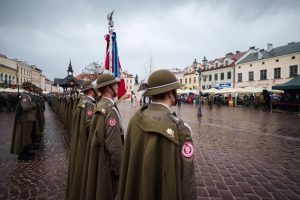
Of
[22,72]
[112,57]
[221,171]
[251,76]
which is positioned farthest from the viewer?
[22,72]

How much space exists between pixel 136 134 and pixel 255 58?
1708 inches

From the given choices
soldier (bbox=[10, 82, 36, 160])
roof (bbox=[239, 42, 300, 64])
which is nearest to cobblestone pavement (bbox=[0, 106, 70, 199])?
soldier (bbox=[10, 82, 36, 160])

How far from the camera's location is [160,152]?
68.9 inches

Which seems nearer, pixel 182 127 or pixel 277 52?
pixel 182 127

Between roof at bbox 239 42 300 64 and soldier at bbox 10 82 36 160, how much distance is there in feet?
123

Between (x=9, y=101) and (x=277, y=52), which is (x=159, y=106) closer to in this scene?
(x=9, y=101)

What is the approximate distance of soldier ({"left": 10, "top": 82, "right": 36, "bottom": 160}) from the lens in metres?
5.31

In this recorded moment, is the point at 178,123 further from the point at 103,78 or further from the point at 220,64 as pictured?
the point at 220,64

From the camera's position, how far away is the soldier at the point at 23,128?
5312mm

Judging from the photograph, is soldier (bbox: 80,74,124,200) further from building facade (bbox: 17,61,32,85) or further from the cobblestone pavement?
building facade (bbox: 17,61,32,85)

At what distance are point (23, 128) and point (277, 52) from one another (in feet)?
135

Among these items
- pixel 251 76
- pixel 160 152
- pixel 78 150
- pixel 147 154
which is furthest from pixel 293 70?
pixel 147 154

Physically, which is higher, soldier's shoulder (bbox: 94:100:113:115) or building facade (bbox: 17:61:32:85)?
building facade (bbox: 17:61:32:85)

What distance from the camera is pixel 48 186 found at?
3.85m
